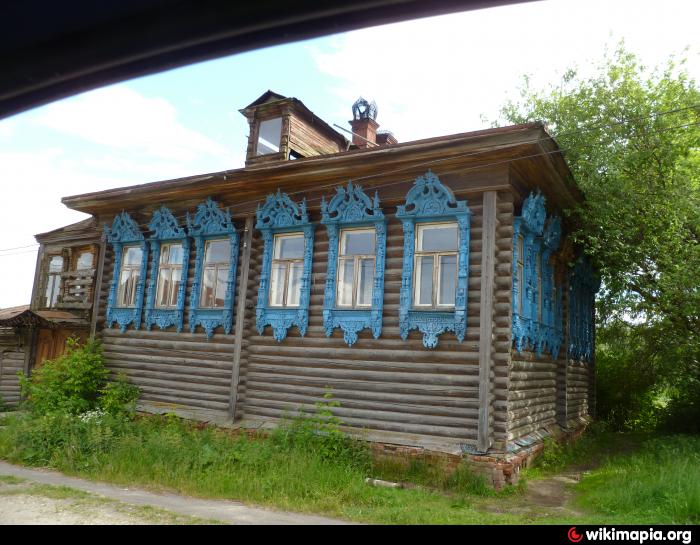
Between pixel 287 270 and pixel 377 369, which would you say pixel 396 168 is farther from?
pixel 377 369

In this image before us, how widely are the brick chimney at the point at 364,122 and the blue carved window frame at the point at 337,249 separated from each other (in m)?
5.68

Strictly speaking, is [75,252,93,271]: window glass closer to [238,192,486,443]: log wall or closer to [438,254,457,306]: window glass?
[238,192,486,443]: log wall

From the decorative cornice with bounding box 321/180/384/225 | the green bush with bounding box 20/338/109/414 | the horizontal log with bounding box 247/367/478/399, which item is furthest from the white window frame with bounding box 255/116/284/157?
the green bush with bounding box 20/338/109/414

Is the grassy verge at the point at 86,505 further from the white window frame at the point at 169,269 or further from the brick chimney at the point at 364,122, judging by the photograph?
the brick chimney at the point at 364,122

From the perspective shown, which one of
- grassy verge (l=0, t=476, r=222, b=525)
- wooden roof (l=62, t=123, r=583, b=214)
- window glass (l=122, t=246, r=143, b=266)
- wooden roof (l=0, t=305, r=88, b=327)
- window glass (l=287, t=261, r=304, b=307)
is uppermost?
wooden roof (l=62, t=123, r=583, b=214)

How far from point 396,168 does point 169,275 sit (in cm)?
623

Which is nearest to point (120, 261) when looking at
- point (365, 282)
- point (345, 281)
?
point (345, 281)

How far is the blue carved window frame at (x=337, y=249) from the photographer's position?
10258 mm

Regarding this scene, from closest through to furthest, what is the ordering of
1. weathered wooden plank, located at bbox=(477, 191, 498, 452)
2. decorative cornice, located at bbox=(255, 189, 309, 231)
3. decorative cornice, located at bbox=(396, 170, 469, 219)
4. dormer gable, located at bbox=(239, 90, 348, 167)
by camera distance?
weathered wooden plank, located at bbox=(477, 191, 498, 452) → decorative cornice, located at bbox=(396, 170, 469, 219) → decorative cornice, located at bbox=(255, 189, 309, 231) → dormer gable, located at bbox=(239, 90, 348, 167)

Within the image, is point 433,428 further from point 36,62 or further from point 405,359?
point 36,62

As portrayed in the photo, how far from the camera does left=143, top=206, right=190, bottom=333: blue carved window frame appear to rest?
1287 cm

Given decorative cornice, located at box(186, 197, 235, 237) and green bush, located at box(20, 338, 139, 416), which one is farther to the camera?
green bush, located at box(20, 338, 139, 416)

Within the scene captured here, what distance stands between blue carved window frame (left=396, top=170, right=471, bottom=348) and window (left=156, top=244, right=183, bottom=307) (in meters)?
5.82

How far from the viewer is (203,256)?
12.9 meters
